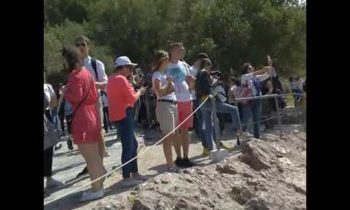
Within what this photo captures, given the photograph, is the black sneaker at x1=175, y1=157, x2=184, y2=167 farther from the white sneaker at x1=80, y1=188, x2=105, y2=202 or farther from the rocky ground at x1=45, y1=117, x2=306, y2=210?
the white sneaker at x1=80, y1=188, x2=105, y2=202

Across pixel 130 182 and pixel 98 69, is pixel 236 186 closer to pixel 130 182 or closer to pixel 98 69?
pixel 130 182

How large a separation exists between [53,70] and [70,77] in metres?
27.9

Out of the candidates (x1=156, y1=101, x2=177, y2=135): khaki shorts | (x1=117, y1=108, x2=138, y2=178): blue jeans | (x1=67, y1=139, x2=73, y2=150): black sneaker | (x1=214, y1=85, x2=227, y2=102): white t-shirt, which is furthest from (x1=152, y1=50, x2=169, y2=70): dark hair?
(x1=67, y1=139, x2=73, y2=150): black sneaker

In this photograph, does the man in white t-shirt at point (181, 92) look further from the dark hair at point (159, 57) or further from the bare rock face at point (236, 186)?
the bare rock face at point (236, 186)

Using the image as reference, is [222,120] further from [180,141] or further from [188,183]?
[188,183]

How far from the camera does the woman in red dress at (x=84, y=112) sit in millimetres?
6719

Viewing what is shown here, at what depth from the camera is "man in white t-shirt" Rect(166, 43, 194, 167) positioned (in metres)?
8.53

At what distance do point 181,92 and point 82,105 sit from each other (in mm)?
2281

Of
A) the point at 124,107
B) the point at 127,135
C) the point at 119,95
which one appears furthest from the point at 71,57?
the point at 127,135

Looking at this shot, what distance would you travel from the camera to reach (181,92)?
8758 millimetres
